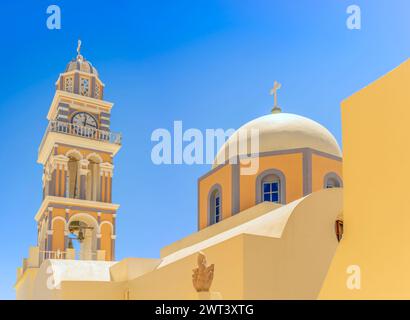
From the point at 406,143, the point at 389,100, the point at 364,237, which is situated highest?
the point at 389,100

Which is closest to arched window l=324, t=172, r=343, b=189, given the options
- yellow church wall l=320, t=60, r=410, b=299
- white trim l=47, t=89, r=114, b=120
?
yellow church wall l=320, t=60, r=410, b=299

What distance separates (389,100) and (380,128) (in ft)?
1.25

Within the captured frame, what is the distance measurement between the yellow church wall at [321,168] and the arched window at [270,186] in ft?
2.83

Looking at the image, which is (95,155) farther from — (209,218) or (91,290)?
(91,290)

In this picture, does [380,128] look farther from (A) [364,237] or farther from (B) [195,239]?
(B) [195,239]

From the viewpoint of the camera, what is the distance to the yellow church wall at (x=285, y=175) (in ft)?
52.9

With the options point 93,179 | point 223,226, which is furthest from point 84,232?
point 223,226

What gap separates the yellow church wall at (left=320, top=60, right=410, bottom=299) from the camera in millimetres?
7188

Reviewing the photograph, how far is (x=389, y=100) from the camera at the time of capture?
758 cm

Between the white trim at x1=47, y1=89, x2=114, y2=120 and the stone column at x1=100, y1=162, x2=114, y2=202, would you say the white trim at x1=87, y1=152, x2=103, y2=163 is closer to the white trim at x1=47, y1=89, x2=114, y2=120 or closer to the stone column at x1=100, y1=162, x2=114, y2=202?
the stone column at x1=100, y1=162, x2=114, y2=202

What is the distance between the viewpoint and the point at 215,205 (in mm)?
17688

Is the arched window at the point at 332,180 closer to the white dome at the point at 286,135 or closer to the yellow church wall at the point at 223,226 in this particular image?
the white dome at the point at 286,135

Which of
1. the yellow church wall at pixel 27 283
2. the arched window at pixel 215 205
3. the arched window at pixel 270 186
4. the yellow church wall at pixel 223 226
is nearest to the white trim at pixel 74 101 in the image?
the yellow church wall at pixel 27 283
